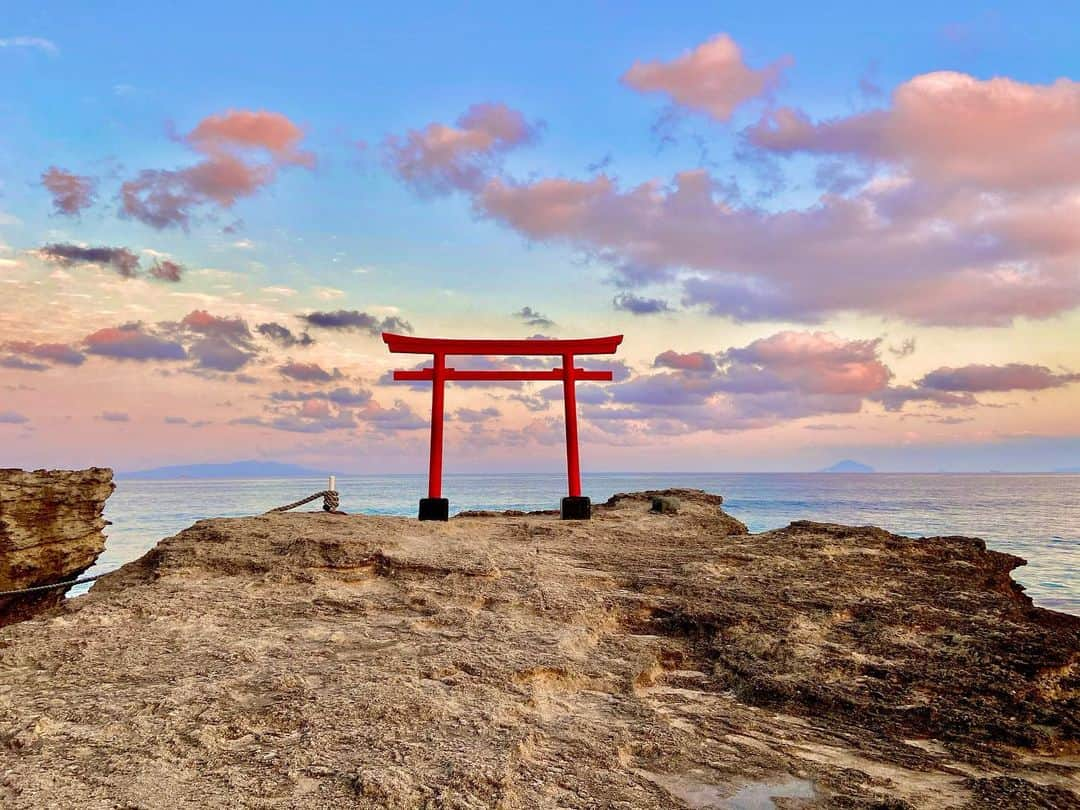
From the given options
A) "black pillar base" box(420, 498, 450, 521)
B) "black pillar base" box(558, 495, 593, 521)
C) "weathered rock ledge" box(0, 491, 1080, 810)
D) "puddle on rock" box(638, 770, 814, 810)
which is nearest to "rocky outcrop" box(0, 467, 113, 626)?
"weathered rock ledge" box(0, 491, 1080, 810)

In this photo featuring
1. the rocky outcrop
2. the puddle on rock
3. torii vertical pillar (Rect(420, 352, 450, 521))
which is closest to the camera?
the puddle on rock

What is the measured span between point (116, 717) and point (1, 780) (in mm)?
Answer: 539

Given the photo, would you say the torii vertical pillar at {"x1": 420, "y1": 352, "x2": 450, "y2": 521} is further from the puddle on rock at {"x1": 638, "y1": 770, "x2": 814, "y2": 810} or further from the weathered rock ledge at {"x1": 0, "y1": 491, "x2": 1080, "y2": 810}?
the puddle on rock at {"x1": 638, "y1": 770, "x2": 814, "y2": 810}

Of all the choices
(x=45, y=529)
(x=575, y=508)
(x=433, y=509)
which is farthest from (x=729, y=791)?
(x=433, y=509)

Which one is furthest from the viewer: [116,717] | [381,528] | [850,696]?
[381,528]

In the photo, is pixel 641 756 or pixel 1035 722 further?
pixel 1035 722

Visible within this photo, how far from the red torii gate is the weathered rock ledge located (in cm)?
408

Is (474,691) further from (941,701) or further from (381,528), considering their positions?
(381,528)

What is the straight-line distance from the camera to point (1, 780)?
2648mm

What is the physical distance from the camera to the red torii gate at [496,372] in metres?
10.6

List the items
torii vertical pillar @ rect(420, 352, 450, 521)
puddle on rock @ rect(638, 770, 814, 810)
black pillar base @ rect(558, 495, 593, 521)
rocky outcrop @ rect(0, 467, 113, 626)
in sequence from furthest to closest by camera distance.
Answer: torii vertical pillar @ rect(420, 352, 450, 521) < black pillar base @ rect(558, 495, 593, 521) < rocky outcrop @ rect(0, 467, 113, 626) < puddle on rock @ rect(638, 770, 814, 810)

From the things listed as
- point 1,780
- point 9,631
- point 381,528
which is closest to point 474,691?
point 1,780

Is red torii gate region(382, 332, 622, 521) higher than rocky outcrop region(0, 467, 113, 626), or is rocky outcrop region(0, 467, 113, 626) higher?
red torii gate region(382, 332, 622, 521)

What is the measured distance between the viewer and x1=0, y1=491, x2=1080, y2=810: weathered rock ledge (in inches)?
107
